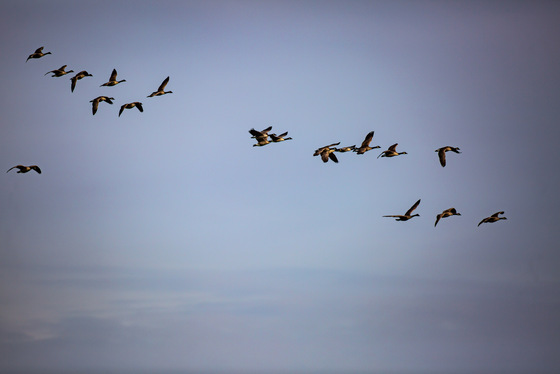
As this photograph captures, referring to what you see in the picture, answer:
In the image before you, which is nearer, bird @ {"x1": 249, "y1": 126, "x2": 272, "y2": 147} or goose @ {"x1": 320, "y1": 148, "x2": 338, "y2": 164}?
goose @ {"x1": 320, "y1": 148, "x2": 338, "y2": 164}

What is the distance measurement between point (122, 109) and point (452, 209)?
3195 centimetres

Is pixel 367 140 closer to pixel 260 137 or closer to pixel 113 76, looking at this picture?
pixel 260 137

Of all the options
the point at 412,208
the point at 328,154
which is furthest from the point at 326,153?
the point at 412,208

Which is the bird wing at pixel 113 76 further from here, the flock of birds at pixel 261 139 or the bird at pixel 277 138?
the bird at pixel 277 138

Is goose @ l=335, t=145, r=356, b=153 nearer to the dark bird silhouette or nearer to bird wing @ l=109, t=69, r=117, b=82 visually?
the dark bird silhouette

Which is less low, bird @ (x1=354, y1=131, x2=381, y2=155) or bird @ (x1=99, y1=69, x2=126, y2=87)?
bird @ (x1=99, y1=69, x2=126, y2=87)

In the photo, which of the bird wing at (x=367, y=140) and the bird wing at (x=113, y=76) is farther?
the bird wing at (x=367, y=140)

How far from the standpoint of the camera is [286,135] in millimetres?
73938

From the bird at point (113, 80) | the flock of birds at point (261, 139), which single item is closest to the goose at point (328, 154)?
the flock of birds at point (261, 139)

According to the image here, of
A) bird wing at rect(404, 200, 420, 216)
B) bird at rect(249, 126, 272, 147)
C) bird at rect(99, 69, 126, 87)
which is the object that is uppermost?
bird at rect(99, 69, 126, 87)

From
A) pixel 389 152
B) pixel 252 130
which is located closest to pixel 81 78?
pixel 252 130

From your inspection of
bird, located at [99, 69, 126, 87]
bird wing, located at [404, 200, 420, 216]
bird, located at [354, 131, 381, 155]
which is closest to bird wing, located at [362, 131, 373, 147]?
bird, located at [354, 131, 381, 155]

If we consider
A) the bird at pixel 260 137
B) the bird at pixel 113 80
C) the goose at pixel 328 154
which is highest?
the bird at pixel 113 80

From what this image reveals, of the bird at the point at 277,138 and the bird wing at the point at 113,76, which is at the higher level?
the bird wing at the point at 113,76
